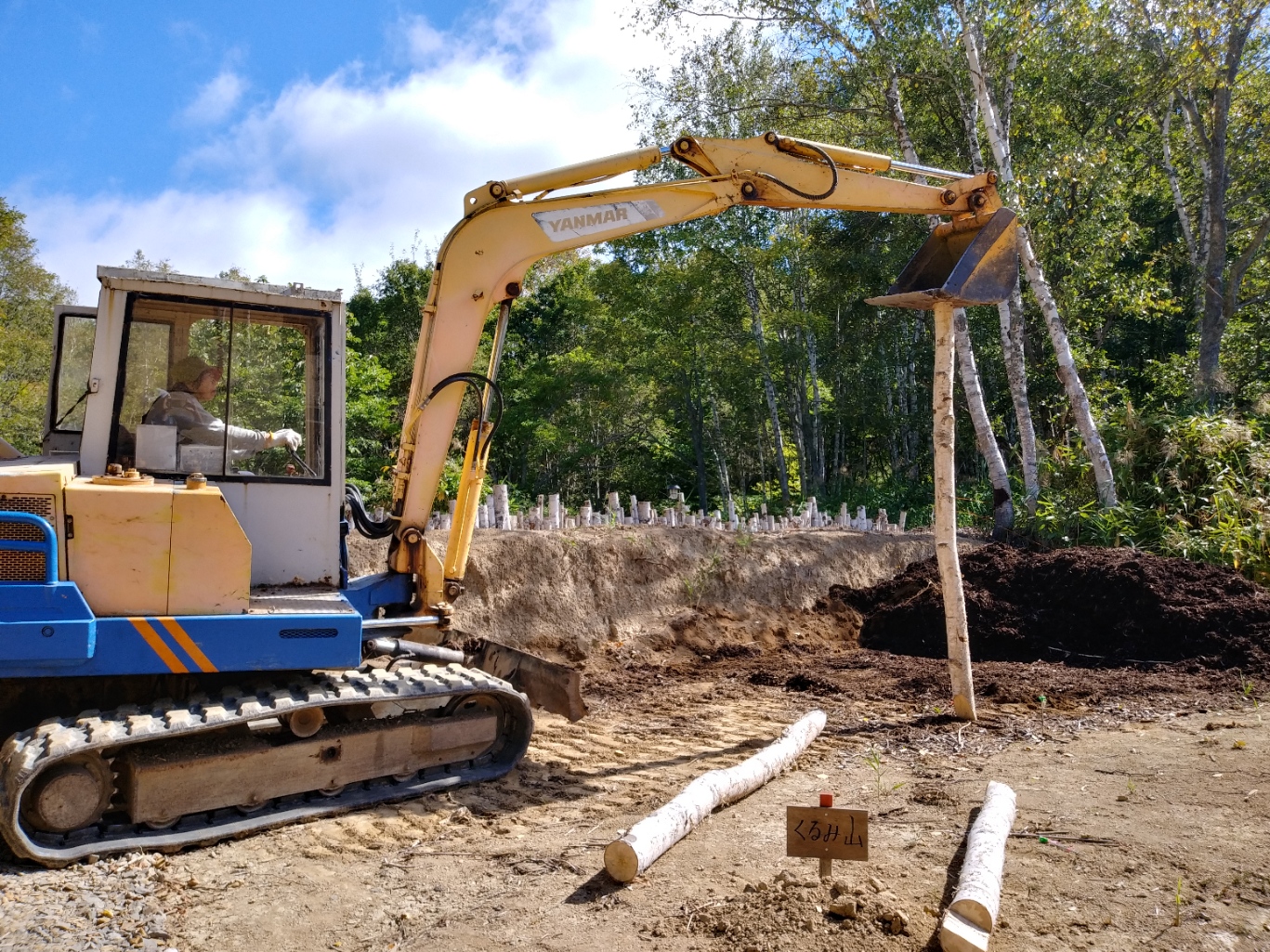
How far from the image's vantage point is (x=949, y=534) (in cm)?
662

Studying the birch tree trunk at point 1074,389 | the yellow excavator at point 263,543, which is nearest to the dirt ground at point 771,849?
the yellow excavator at point 263,543

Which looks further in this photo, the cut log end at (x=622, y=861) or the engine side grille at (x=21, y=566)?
the engine side grille at (x=21, y=566)

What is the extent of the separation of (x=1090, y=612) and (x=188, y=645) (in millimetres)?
7991

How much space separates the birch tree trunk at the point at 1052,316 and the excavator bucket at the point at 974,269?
7.01 m

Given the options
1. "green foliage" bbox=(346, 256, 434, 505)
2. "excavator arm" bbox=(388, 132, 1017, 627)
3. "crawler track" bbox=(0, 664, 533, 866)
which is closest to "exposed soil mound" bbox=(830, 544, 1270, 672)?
"excavator arm" bbox=(388, 132, 1017, 627)

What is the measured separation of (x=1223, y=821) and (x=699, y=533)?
6677mm

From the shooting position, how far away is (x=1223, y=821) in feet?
14.3

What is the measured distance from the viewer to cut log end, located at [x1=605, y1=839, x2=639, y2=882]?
3787mm

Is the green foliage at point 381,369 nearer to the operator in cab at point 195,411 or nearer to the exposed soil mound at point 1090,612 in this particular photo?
the exposed soil mound at point 1090,612

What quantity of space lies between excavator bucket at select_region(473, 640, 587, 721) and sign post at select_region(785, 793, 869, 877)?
2.25 metres

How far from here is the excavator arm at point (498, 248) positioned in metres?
5.67

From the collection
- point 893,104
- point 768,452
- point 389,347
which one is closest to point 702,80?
point 893,104

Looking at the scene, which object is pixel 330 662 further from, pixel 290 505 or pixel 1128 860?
pixel 1128 860

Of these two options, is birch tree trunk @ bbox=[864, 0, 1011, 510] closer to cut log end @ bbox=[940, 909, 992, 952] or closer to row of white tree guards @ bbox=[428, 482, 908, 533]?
row of white tree guards @ bbox=[428, 482, 908, 533]
